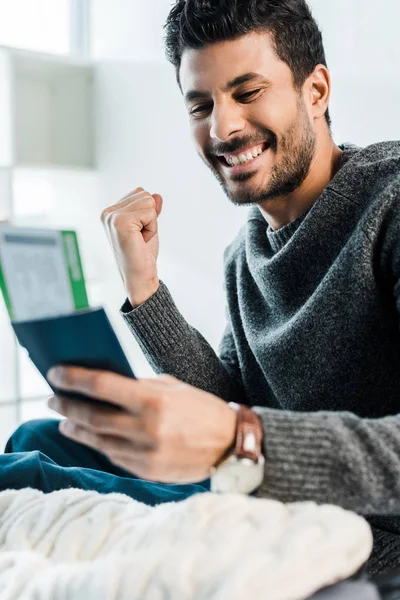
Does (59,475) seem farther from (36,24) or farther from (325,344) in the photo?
(36,24)

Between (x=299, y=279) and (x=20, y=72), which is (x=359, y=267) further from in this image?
(x=20, y=72)

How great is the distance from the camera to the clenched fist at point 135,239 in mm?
1277

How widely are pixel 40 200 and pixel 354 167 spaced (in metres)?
2.27

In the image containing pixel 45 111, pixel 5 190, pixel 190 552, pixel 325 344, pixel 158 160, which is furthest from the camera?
pixel 45 111

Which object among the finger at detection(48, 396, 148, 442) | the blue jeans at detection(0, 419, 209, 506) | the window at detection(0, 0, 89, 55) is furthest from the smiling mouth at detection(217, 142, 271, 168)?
the window at detection(0, 0, 89, 55)

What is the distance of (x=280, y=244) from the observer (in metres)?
1.32

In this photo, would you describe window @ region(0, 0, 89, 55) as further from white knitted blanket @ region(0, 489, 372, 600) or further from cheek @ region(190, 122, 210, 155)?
white knitted blanket @ region(0, 489, 372, 600)

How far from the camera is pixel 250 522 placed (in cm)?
67

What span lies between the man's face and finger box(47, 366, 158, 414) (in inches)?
28.7

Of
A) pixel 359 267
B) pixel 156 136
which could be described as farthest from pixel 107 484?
pixel 156 136

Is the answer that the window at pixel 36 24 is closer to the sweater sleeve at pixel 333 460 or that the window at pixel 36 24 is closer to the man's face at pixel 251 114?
the man's face at pixel 251 114

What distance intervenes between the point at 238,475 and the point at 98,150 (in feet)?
8.38

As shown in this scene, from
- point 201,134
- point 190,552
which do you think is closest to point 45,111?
point 201,134

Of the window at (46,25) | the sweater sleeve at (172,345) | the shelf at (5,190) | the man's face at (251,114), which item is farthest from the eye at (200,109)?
the window at (46,25)
